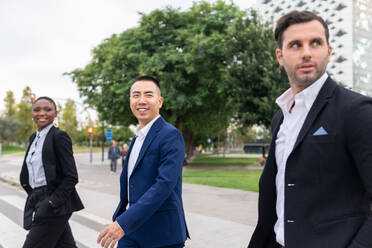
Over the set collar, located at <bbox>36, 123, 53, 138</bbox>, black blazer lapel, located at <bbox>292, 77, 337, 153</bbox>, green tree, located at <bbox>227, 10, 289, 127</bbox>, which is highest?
green tree, located at <bbox>227, 10, 289, 127</bbox>

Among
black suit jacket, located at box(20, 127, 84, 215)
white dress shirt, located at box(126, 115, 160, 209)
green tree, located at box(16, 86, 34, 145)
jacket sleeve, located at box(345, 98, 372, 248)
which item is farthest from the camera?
green tree, located at box(16, 86, 34, 145)

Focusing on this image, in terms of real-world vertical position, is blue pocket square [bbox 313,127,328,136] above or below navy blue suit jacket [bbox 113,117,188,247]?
above

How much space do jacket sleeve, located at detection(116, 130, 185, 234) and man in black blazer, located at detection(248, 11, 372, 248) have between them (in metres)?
0.84

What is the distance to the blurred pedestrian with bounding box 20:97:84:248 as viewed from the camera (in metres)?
3.28

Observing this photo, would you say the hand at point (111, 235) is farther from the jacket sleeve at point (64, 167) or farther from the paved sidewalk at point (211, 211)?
the paved sidewalk at point (211, 211)

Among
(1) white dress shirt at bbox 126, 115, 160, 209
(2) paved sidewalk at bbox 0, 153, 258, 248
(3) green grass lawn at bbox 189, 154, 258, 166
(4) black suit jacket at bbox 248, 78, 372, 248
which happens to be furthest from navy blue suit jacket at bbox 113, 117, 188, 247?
(3) green grass lawn at bbox 189, 154, 258, 166

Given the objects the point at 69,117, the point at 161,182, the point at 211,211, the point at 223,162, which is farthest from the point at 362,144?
the point at 69,117

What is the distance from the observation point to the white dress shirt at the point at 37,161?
3453 mm

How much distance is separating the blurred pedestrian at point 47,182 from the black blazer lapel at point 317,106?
8.58 ft

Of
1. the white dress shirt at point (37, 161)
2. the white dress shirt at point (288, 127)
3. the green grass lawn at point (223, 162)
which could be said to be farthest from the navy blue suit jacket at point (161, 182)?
the green grass lawn at point (223, 162)

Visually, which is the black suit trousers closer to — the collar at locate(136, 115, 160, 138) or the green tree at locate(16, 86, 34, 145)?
the collar at locate(136, 115, 160, 138)

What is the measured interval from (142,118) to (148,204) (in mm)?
739

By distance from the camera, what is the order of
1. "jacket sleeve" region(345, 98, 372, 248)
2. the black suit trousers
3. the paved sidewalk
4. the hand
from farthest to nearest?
1. the paved sidewalk
2. the black suit trousers
3. the hand
4. "jacket sleeve" region(345, 98, 372, 248)

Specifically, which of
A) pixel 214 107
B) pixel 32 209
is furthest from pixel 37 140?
pixel 214 107
